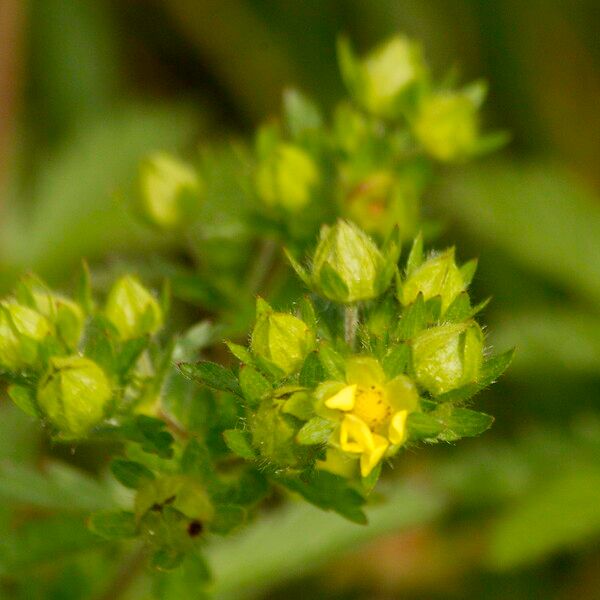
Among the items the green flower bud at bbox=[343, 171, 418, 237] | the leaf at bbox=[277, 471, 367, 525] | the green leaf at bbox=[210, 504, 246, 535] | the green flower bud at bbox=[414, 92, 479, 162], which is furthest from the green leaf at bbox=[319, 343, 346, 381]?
the green flower bud at bbox=[414, 92, 479, 162]

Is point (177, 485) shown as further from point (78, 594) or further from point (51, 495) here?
point (78, 594)

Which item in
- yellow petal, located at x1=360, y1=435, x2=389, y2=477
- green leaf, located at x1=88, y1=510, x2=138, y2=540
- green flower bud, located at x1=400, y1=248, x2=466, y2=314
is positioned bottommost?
green leaf, located at x1=88, y1=510, x2=138, y2=540

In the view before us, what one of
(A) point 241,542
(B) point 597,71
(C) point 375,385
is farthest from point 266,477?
(B) point 597,71

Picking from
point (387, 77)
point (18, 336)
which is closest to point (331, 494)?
point (18, 336)

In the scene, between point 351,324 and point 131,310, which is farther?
point 131,310

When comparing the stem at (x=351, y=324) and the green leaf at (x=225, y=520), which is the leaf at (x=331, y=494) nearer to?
the green leaf at (x=225, y=520)

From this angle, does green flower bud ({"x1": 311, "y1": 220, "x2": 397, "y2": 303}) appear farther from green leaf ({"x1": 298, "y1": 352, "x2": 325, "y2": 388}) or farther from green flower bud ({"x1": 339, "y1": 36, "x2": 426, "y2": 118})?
green flower bud ({"x1": 339, "y1": 36, "x2": 426, "y2": 118})

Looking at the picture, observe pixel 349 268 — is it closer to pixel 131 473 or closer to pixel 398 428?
pixel 398 428
